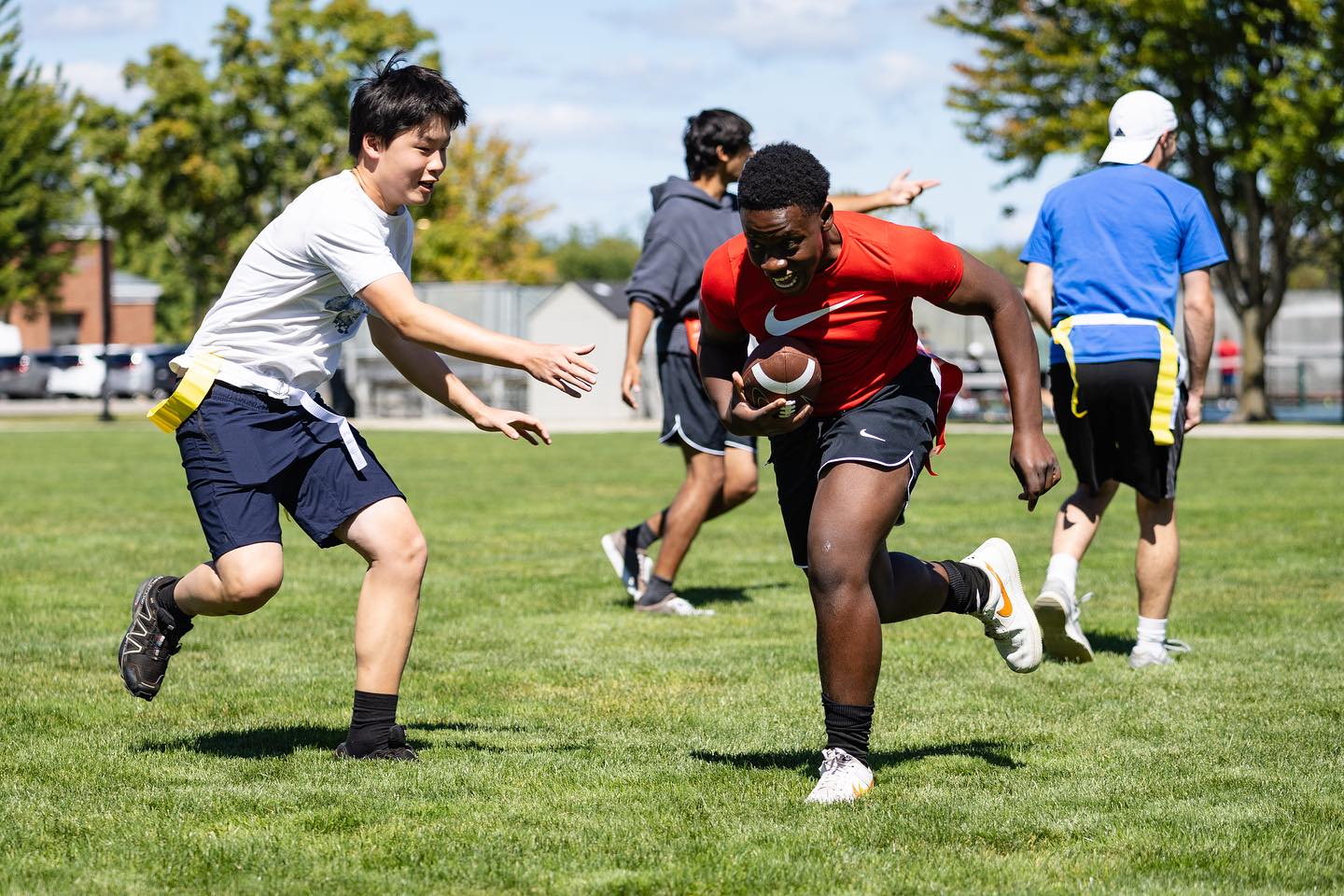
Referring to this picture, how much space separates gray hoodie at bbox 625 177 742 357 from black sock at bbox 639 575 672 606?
45.4 inches

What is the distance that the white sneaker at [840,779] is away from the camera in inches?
178

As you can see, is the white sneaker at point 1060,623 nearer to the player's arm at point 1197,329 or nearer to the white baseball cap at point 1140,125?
the player's arm at point 1197,329

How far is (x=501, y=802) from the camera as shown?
4547 millimetres

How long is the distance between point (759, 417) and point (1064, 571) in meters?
2.66

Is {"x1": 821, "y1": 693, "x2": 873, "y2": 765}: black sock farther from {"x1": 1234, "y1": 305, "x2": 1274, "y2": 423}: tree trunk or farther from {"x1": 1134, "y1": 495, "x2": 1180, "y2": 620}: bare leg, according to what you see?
{"x1": 1234, "y1": 305, "x2": 1274, "y2": 423}: tree trunk

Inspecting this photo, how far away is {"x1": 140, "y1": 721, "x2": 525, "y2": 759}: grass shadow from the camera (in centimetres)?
526

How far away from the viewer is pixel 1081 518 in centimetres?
709

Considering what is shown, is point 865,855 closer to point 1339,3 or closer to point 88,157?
point 1339,3

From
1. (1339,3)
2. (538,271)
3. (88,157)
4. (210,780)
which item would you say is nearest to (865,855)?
(210,780)

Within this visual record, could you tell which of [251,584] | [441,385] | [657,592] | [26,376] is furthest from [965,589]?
[26,376]

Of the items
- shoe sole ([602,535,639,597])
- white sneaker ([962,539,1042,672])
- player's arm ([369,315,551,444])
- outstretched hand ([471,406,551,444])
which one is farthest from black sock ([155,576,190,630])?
shoe sole ([602,535,639,597])

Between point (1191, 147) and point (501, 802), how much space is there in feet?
96.1

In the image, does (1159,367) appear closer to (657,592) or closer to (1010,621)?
(1010,621)

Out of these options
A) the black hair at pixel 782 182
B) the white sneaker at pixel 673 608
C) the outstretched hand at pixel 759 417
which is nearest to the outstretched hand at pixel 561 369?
the outstretched hand at pixel 759 417
